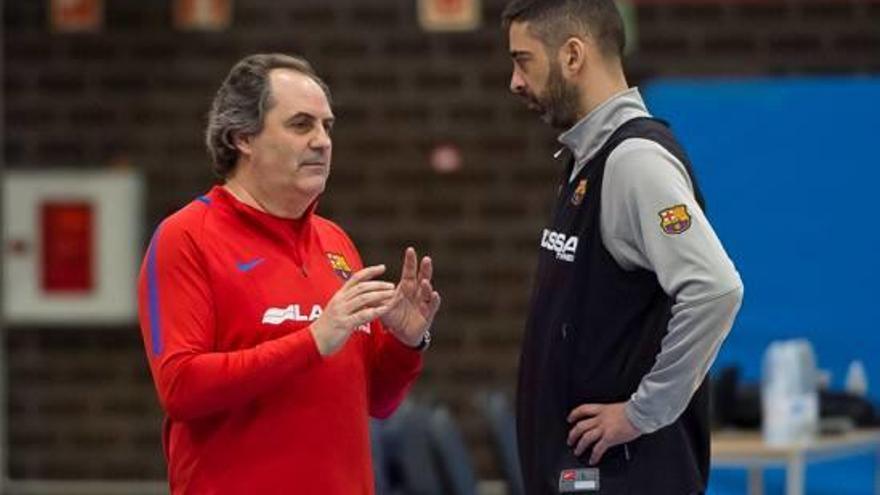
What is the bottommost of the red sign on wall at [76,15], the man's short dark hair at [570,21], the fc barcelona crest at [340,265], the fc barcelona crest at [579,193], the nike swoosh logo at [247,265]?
the fc barcelona crest at [340,265]

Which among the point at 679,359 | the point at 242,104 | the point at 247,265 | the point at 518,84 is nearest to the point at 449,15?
the point at 518,84

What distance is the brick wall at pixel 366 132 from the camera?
9.60 metres

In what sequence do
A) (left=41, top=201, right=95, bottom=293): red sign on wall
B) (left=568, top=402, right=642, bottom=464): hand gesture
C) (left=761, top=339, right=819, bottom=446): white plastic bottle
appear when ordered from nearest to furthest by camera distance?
1. (left=568, top=402, right=642, bottom=464): hand gesture
2. (left=761, top=339, right=819, bottom=446): white plastic bottle
3. (left=41, top=201, right=95, bottom=293): red sign on wall

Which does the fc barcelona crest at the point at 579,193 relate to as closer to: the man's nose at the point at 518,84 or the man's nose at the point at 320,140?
the man's nose at the point at 518,84

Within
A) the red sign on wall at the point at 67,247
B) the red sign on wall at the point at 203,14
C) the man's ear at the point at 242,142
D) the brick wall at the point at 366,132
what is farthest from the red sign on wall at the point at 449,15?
the man's ear at the point at 242,142

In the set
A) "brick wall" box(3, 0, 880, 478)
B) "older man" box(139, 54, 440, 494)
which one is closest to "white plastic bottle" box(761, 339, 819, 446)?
"brick wall" box(3, 0, 880, 478)

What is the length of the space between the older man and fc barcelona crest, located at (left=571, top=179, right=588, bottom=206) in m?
0.31

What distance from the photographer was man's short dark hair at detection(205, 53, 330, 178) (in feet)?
11.4

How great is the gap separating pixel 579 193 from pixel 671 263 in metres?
0.25

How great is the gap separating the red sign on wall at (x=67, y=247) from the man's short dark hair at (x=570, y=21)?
6.82m

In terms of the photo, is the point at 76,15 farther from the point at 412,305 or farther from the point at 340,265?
the point at 412,305

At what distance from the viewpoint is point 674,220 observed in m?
3.34

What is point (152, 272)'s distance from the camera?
3387 millimetres

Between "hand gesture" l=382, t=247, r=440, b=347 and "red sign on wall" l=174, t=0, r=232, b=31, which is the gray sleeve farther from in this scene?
"red sign on wall" l=174, t=0, r=232, b=31
